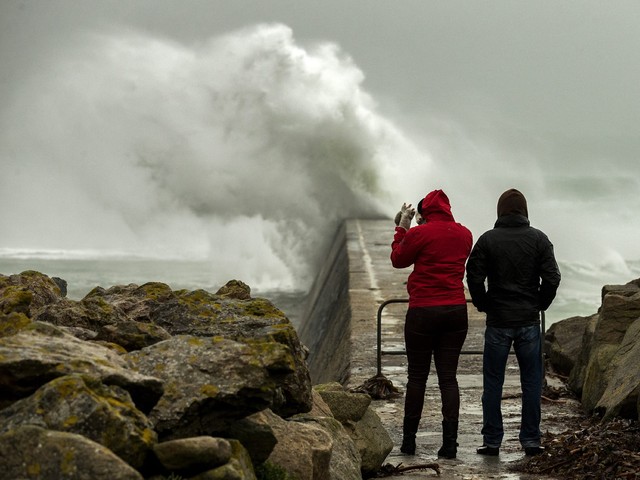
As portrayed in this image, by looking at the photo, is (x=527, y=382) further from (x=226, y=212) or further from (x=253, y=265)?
(x=226, y=212)

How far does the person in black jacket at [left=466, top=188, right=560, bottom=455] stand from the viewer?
725 centimetres

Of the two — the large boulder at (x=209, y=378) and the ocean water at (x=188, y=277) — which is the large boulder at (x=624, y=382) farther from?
the ocean water at (x=188, y=277)

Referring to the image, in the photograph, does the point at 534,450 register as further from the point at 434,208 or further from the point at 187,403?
the point at 187,403

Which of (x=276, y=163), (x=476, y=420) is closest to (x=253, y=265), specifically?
(x=276, y=163)

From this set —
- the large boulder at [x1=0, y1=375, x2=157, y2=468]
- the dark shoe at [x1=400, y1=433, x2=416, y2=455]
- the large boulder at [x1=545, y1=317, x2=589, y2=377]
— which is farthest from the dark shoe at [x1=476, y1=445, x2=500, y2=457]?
the large boulder at [x1=0, y1=375, x2=157, y2=468]

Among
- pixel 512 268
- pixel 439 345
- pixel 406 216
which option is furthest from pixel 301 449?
pixel 406 216

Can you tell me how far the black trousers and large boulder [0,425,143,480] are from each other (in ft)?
11.4

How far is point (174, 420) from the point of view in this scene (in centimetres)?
482

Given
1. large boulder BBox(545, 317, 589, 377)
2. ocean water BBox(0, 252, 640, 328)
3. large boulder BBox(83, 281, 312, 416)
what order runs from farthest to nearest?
ocean water BBox(0, 252, 640, 328), large boulder BBox(545, 317, 589, 377), large boulder BBox(83, 281, 312, 416)

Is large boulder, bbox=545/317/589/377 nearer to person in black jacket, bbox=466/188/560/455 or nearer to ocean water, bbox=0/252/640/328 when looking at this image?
person in black jacket, bbox=466/188/560/455

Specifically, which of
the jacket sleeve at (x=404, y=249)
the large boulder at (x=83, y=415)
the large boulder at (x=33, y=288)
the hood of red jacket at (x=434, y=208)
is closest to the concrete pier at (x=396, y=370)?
the jacket sleeve at (x=404, y=249)

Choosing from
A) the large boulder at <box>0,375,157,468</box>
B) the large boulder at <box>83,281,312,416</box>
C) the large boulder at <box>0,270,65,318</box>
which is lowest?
the large boulder at <box>0,375,157,468</box>

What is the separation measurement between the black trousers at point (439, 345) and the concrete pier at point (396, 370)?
0.38m

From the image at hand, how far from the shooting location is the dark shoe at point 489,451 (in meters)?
7.39
